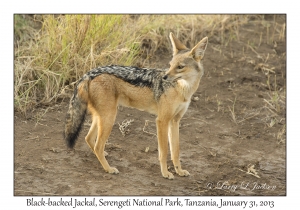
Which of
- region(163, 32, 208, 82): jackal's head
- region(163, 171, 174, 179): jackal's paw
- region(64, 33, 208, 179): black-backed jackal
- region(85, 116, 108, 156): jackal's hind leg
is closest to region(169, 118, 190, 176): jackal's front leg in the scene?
region(64, 33, 208, 179): black-backed jackal

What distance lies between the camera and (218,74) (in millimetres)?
10914

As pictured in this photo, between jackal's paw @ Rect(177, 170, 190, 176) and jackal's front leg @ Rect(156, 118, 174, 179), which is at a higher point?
jackal's front leg @ Rect(156, 118, 174, 179)

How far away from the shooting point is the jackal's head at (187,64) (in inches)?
287

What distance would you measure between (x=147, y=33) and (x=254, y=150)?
3.83 m

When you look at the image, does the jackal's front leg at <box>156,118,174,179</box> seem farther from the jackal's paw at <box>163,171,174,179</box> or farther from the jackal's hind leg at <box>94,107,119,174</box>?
the jackal's hind leg at <box>94,107,119,174</box>

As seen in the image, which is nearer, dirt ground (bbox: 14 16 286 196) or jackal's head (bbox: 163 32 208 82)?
dirt ground (bbox: 14 16 286 196)

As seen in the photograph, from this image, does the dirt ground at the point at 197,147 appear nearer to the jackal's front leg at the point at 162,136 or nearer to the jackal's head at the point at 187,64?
the jackal's front leg at the point at 162,136

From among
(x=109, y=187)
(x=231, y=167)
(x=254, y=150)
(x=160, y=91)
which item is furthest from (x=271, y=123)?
(x=109, y=187)

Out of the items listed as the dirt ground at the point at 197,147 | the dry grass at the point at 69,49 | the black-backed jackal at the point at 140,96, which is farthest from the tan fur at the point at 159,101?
the dry grass at the point at 69,49

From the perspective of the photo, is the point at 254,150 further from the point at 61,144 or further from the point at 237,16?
the point at 237,16

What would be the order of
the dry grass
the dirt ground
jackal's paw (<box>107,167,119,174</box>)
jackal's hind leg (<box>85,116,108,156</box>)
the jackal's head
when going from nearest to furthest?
1. the dirt ground
2. the jackal's head
3. jackal's paw (<box>107,167,119,174</box>)
4. jackal's hind leg (<box>85,116,108,156</box>)
5. the dry grass

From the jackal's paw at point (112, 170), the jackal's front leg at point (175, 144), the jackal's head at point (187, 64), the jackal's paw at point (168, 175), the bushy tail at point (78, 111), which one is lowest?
the jackal's paw at point (168, 175)

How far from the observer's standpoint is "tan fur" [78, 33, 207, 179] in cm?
720

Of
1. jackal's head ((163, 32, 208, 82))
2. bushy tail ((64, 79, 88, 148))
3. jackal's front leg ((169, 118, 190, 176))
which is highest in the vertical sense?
jackal's head ((163, 32, 208, 82))
